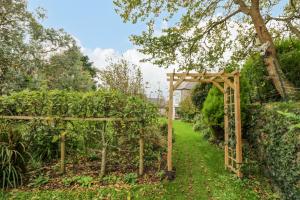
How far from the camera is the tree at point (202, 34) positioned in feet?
23.9

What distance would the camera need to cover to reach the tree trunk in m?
6.68

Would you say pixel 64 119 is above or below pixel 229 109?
below

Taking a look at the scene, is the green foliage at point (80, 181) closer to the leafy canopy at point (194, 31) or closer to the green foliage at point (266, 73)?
the leafy canopy at point (194, 31)

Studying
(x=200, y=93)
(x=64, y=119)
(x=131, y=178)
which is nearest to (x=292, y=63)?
(x=200, y=93)

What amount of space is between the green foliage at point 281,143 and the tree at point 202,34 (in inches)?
61.7

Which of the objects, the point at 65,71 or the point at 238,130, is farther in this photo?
the point at 65,71

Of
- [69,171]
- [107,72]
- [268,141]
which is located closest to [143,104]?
[69,171]

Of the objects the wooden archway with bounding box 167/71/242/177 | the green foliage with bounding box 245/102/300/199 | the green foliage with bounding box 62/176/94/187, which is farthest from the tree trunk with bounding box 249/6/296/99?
the green foliage with bounding box 62/176/94/187

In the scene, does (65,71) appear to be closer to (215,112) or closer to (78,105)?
(215,112)

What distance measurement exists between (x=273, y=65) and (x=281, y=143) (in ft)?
10.3

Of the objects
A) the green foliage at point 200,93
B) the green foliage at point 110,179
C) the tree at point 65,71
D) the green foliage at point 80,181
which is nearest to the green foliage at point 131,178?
the green foliage at point 110,179

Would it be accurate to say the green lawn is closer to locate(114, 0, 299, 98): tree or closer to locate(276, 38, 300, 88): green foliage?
locate(114, 0, 299, 98): tree

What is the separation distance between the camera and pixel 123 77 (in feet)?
36.9

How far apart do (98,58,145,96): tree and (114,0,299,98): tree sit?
119 inches
